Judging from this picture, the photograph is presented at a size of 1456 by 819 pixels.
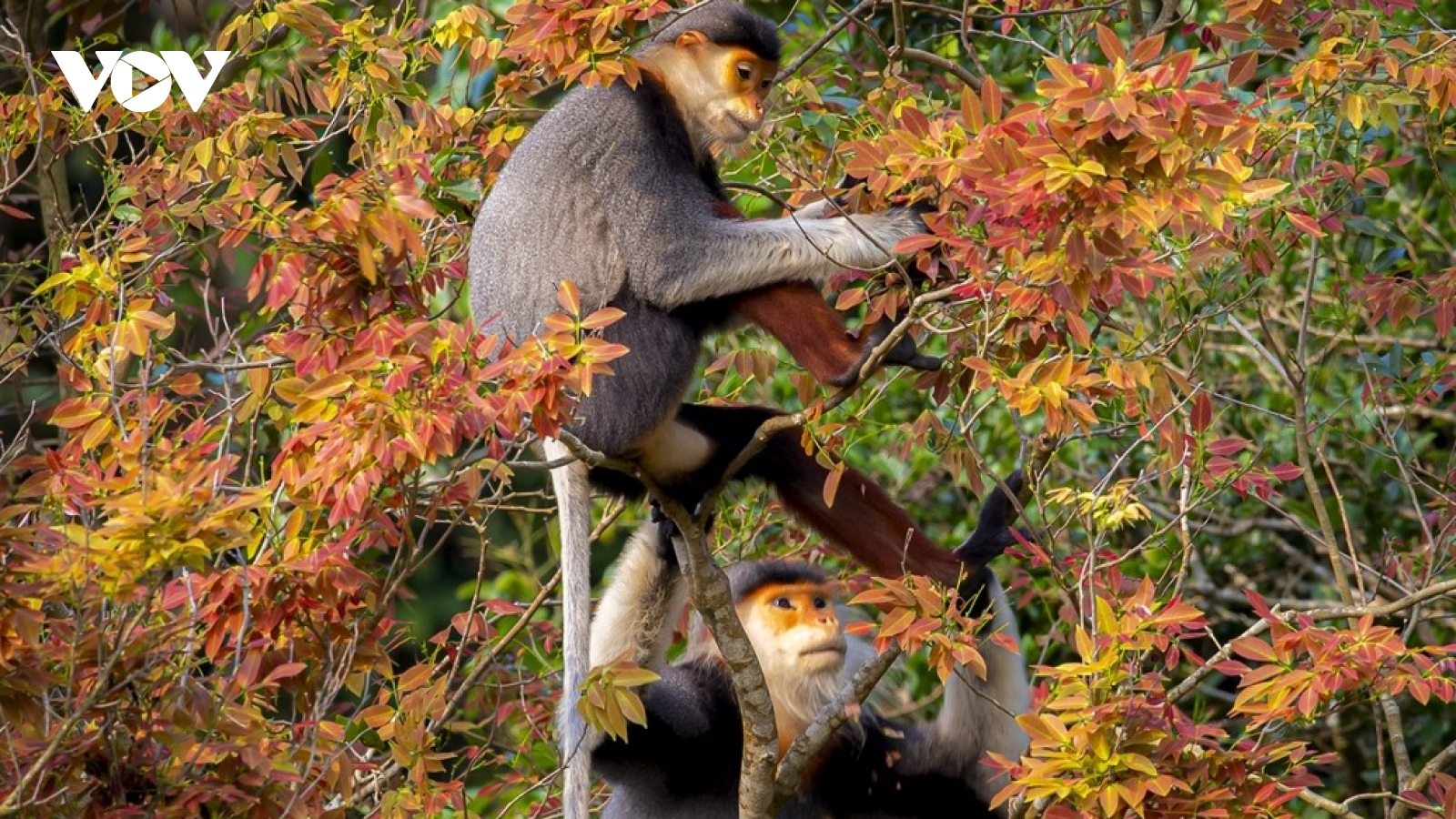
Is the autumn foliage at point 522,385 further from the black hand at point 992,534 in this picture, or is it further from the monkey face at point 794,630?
the black hand at point 992,534

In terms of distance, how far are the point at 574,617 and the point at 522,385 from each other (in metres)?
0.74

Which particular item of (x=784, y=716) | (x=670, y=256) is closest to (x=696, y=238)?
(x=670, y=256)

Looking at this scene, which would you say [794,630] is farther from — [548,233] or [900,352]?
[548,233]

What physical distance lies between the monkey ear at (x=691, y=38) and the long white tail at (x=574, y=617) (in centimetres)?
94

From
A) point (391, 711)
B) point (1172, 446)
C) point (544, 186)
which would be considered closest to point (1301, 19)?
point (1172, 446)

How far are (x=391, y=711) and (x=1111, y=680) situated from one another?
3.83 ft

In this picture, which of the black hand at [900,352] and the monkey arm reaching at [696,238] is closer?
the black hand at [900,352]

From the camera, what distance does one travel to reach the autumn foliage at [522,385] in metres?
2.44

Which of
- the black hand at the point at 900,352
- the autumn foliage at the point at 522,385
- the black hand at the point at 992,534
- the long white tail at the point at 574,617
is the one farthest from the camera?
the black hand at the point at 992,534

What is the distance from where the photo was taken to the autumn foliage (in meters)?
2.44

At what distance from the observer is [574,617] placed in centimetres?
310

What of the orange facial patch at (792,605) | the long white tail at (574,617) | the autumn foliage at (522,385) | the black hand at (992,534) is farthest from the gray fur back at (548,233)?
the black hand at (992,534)

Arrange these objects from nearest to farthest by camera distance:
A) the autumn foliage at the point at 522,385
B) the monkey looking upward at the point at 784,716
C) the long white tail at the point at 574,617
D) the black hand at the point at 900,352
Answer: the autumn foliage at the point at 522,385, the long white tail at the point at 574,617, the black hand at the point at 900,352, the monkey looking upward at the point at 784,716

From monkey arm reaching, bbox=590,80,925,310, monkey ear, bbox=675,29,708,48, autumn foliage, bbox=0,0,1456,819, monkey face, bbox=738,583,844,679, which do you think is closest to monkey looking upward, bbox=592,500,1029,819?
monkey face, bbox=738,583,844,679
